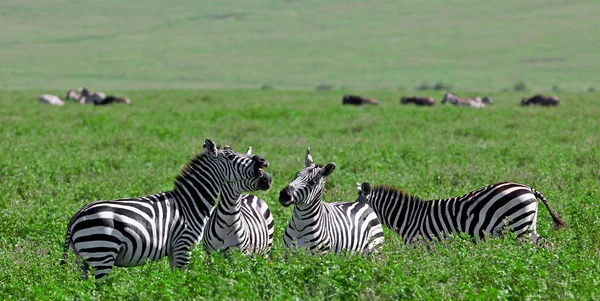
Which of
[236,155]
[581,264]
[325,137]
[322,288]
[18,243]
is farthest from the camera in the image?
[325,137]

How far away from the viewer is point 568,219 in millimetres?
11008

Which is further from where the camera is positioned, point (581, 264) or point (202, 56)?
point (202, 56)

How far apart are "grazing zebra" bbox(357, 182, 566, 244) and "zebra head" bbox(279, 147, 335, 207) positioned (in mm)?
1507

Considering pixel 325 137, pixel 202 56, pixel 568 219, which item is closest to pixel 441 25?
pixel 202 56

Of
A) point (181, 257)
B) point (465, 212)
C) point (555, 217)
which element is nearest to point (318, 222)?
point (181, 257)

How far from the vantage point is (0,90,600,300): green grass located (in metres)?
7.61

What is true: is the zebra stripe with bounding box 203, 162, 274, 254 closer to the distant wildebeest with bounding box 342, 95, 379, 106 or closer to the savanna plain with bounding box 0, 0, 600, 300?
the savanna plain with bounding box 0, 0, 600, 300

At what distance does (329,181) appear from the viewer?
1562 cm

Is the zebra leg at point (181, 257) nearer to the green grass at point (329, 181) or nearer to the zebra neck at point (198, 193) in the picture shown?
the green grass at point (329, 181)

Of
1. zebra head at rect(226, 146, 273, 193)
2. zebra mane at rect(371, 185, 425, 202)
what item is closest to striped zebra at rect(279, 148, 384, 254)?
zebra head at rect(226, 146, 273, 193)

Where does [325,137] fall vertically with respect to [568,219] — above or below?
below

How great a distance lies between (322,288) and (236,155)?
8.00ft

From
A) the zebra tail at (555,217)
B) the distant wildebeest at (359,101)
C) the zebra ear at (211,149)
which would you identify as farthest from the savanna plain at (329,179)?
the distant wildebeest at (359,101)

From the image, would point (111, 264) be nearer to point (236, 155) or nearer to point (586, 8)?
point (236, 155)
